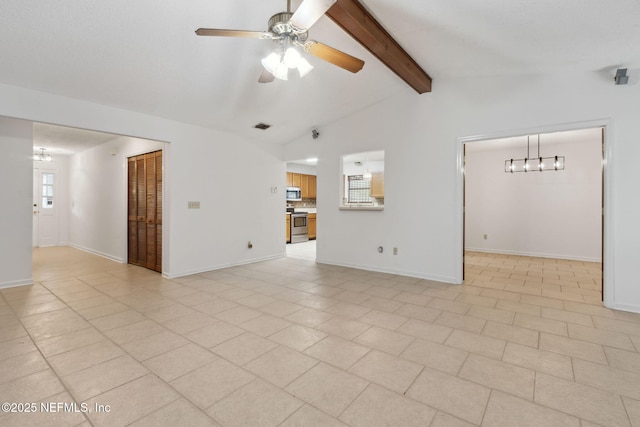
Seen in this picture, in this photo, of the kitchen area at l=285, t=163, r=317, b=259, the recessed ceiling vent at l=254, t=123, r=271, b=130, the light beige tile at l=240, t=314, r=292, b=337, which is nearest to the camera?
the light beige tile at l=240, t=314, r=292, b=337

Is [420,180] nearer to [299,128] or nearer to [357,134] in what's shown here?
[357,134]

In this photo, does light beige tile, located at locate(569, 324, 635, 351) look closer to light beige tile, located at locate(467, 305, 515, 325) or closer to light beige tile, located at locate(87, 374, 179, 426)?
light beige tile, located at locate(467, 305, 515, 325)

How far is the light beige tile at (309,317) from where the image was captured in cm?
292

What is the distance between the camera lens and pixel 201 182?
16.3ft

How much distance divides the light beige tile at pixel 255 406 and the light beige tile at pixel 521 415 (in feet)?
3.54

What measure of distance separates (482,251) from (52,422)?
7.78 metres

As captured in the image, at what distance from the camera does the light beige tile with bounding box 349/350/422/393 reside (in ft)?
6.37

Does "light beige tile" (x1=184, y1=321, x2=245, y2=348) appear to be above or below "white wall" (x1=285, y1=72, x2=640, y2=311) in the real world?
below

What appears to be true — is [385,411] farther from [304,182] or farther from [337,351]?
[304,182]

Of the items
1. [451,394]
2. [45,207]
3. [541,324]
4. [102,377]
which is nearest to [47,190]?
[45,207]

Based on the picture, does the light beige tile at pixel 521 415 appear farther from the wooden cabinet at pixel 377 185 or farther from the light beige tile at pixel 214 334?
the wooden cabinet at pixel 377 185

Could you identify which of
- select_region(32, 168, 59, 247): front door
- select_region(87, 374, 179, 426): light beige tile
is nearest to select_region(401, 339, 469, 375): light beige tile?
select_region(87, 374, 179, 426): light beige tile

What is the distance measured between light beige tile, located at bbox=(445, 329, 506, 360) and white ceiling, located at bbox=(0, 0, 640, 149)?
274cm

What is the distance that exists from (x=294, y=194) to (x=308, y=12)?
7087 mm
